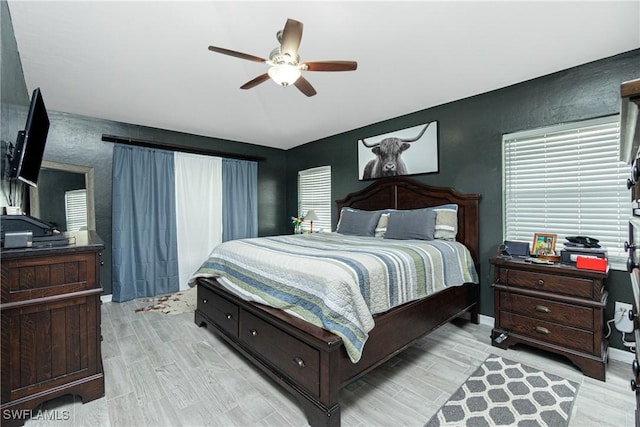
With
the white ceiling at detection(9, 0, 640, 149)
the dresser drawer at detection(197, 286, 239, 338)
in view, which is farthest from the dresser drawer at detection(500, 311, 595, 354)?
the dresser drawer at detection(197, 286, 239, 338)

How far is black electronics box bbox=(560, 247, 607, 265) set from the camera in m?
2.21

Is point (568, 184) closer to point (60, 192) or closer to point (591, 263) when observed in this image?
point (591, 263)

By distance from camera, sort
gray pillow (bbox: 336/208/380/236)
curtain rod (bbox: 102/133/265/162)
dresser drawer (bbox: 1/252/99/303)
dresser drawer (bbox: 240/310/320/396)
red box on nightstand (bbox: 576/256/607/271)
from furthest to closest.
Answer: curtain rod (bbox: 102/133/265/162)
gray pillow (bbox: 336/208/380/236)
red box on nightstand (bbox: 576/256/607/271)
dresser drawer (bbox: 240/310/320/396)
dresser drawer (bbox: 1/252/99/303)

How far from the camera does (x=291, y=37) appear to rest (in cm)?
178

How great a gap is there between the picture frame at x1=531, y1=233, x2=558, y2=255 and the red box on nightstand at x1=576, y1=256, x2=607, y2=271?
317 mm

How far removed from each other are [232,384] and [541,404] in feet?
6.73

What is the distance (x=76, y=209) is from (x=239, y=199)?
225 centimetres

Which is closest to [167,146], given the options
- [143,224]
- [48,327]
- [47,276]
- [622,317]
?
[143,224]

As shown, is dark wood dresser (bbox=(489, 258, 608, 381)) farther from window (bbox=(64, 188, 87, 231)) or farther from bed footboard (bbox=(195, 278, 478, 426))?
window (bbox=(64, 188, 87, 231))

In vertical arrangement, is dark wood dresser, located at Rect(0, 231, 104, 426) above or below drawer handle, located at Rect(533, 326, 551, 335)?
above

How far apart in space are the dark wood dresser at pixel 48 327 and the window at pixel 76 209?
2.52 metres

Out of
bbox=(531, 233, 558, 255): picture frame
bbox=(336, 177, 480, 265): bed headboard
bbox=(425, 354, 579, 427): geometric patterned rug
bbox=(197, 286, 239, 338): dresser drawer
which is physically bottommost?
bbox=(425, 354, 579, 427): geometric patterned rug

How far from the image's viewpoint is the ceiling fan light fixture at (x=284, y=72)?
2.01 meters

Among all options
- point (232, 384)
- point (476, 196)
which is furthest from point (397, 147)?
point (232, 384)
